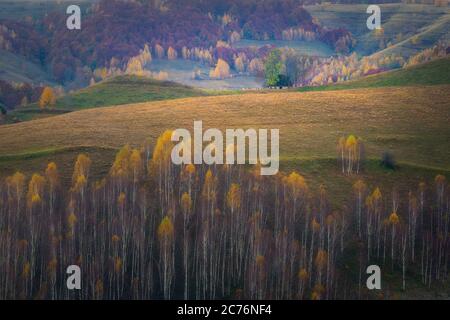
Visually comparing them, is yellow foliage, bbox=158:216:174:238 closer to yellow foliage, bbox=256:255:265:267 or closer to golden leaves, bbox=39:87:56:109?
yellow foliage, bbox=256:255:265:267

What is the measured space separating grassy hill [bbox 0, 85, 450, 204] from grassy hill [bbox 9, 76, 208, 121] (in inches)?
630

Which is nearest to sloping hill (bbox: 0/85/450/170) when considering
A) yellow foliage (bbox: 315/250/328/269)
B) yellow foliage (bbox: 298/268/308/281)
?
yellow foliage (bbox: 315/250/328/269)

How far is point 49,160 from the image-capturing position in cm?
10256

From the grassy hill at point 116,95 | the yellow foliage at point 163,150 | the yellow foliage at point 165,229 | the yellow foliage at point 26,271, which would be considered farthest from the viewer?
the grassy hill at point 116,95

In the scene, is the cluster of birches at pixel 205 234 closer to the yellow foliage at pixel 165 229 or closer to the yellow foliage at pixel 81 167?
the yellow foliage at pixel 165 229

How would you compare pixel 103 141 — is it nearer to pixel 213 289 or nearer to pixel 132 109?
pixel 132 109

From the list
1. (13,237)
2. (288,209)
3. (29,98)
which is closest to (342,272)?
(288,209)

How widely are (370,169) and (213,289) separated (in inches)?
1162

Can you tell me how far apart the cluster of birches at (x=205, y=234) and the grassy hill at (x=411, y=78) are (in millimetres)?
57574

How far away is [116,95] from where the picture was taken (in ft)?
541

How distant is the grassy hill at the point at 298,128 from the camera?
10119cm

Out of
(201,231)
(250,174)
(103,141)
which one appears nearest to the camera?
(201,231)

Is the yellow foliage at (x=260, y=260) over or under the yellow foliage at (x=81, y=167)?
under

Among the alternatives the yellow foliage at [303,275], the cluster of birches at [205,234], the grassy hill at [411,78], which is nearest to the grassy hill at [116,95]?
the grassy hill at [411,78]
